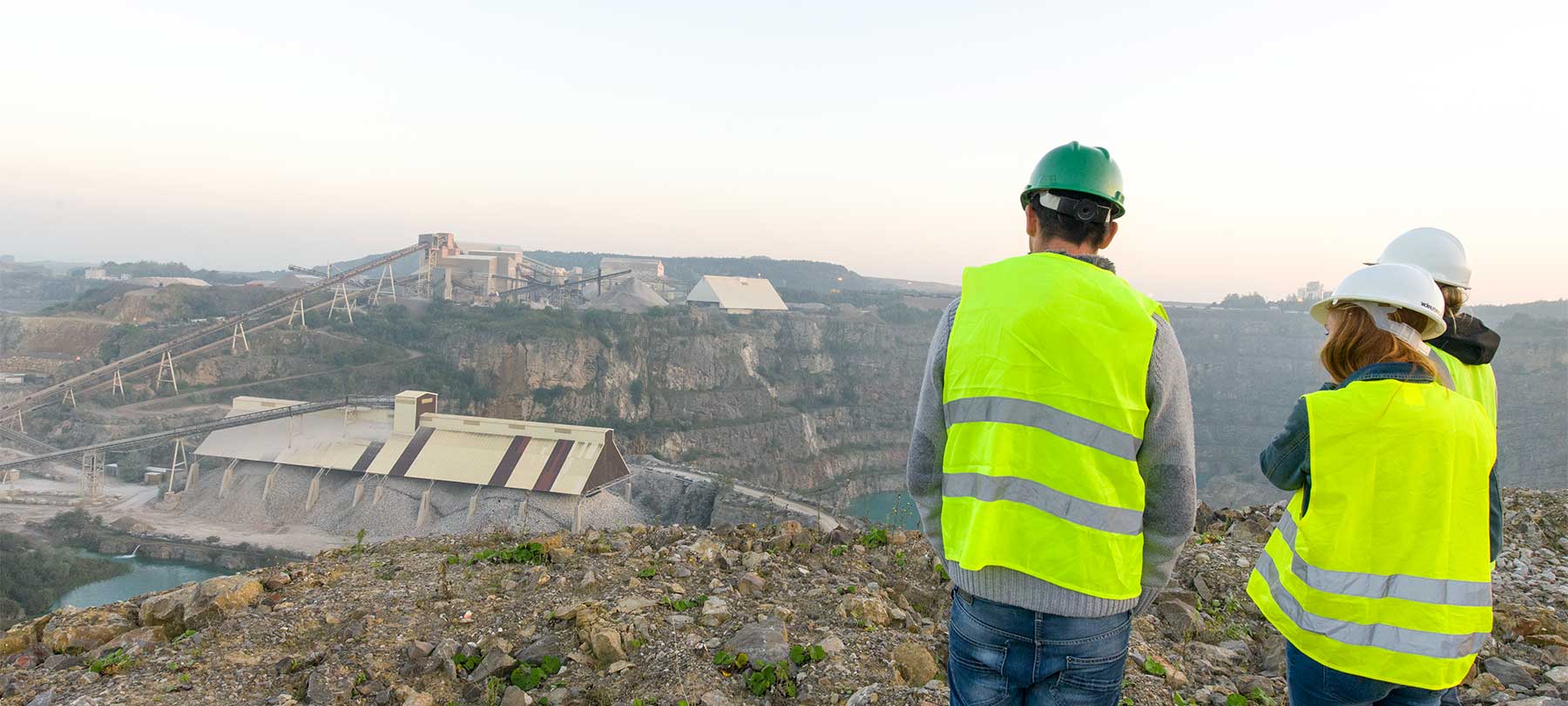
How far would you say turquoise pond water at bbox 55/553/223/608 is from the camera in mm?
19727

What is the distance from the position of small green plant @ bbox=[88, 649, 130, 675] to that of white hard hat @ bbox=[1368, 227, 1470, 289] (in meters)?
6.51

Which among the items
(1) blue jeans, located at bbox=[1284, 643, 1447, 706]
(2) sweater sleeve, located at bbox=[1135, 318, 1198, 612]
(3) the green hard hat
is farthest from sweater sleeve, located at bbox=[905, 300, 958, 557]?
(1) blue jeans, located at bbox=[1284, 643, 1447, 706]

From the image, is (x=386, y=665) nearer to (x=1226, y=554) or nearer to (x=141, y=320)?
(x=1226, y=554)

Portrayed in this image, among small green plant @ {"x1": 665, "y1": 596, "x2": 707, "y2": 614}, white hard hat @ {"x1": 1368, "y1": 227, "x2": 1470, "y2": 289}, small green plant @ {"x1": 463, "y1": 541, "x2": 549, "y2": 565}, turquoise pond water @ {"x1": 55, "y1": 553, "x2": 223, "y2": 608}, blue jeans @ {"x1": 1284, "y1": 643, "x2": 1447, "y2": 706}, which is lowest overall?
turquoise pond water @ {"x1": 55, "y1": 553, "x2": 223, "y2": 608}

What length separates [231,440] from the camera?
3141cm

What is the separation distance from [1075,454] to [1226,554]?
17.8 feet

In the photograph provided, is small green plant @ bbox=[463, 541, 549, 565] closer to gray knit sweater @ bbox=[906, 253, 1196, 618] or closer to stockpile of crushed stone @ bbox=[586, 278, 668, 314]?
gray knit sweater @ bbox=[906, 253, 1196, 618]

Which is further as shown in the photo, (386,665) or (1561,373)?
(1561,373)

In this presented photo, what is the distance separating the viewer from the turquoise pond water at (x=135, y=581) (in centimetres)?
1973

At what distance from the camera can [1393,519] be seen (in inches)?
78.5

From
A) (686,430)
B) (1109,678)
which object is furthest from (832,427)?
(1109,678)

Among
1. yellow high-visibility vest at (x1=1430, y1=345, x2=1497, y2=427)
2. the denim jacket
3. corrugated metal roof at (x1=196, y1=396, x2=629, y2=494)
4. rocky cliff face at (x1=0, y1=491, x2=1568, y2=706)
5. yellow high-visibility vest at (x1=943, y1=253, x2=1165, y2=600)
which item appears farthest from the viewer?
corrugated metal roof at (x1=196, y1=396, x2=629, y2=494)

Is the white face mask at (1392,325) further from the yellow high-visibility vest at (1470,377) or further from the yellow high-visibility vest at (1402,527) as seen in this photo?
the yellow high-visibility vest at (1470,377)

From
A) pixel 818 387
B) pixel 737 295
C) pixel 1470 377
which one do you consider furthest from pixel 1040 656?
pixel 737 295
